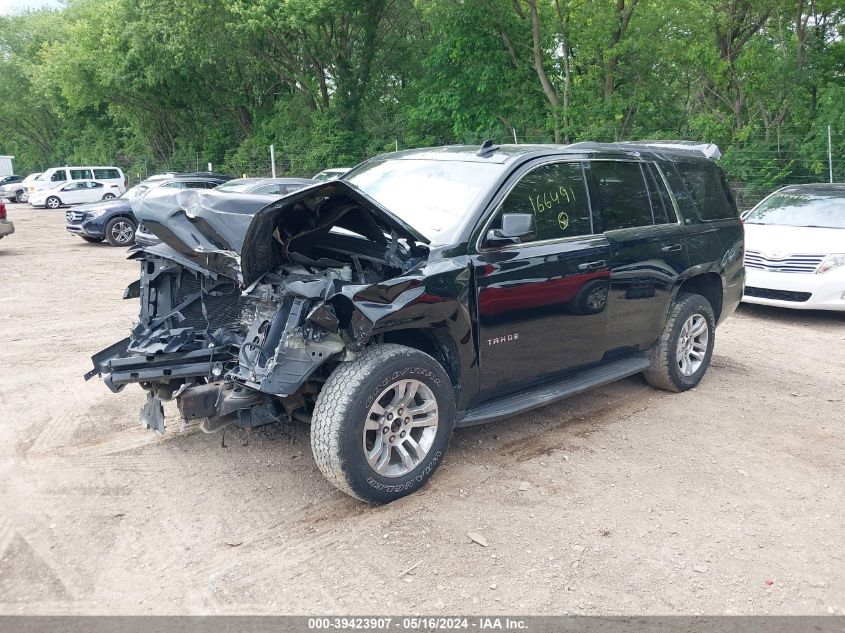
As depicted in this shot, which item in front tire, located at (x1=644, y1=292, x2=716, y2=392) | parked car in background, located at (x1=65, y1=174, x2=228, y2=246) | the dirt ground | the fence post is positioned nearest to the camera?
→ the dirt ground

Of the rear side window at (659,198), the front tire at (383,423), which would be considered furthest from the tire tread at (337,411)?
the rear side window at (659,198)

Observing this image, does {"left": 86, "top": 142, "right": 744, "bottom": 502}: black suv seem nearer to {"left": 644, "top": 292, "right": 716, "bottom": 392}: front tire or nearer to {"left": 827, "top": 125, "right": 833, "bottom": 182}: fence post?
{"left": 644, "top": 292, "right": 716, "bottom": 392}: front tire

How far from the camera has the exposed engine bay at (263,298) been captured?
3.83 m

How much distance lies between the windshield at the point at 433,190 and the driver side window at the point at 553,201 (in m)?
0.20

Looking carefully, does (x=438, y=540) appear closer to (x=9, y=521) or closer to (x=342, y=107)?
(x=9, y=521)

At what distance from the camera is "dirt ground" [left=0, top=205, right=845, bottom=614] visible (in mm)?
3314

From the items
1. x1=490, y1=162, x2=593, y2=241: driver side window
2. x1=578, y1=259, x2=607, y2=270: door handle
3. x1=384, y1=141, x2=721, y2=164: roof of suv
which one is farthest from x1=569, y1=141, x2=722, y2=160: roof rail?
x1=578, y1=259, x2=607, y2=270: door handle

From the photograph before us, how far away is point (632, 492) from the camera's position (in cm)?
432

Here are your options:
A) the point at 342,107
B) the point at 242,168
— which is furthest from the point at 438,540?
the point at 242,168

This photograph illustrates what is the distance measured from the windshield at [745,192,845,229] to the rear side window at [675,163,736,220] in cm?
369

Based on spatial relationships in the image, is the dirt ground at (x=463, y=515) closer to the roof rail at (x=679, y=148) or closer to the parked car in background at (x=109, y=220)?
the roof rail at (x=679, y=148)

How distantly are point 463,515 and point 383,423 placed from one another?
2.20 feet

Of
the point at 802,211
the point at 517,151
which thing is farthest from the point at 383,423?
the point at 802,211

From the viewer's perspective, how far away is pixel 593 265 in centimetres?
500
